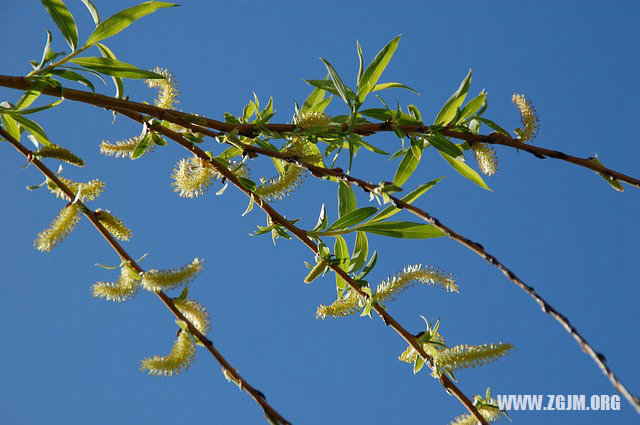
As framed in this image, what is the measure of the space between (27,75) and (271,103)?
1.92 feet

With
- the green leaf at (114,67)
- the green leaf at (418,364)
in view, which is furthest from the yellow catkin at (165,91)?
the green leaf at (418,364)

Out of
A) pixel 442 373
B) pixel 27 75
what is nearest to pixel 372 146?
pixel 442 373

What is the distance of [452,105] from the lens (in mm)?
1407

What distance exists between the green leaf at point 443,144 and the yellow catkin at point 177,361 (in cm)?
64

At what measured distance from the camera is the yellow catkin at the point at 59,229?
1.24m

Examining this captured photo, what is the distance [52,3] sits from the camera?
4.11ft

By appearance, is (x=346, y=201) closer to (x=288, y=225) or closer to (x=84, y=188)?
(x=288, y=225)

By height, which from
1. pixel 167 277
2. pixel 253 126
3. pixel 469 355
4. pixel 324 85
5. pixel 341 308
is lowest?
pixel 469 355

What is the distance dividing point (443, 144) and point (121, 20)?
0.72 metres

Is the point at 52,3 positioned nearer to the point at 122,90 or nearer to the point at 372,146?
the point at 122,90

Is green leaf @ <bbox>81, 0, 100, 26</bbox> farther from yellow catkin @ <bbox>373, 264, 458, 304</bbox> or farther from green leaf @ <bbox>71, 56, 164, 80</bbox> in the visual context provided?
yellow catkin @ <bbox>373, 264, 458, 304</bbox>

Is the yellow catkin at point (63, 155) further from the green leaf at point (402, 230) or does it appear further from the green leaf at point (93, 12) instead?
the green leaf at point (402, 230)

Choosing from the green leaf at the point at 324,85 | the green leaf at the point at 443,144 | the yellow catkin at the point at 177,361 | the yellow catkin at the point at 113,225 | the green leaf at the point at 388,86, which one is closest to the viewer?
the yellow catkin at the point at 177,361

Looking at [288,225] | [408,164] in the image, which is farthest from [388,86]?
[288,225]
